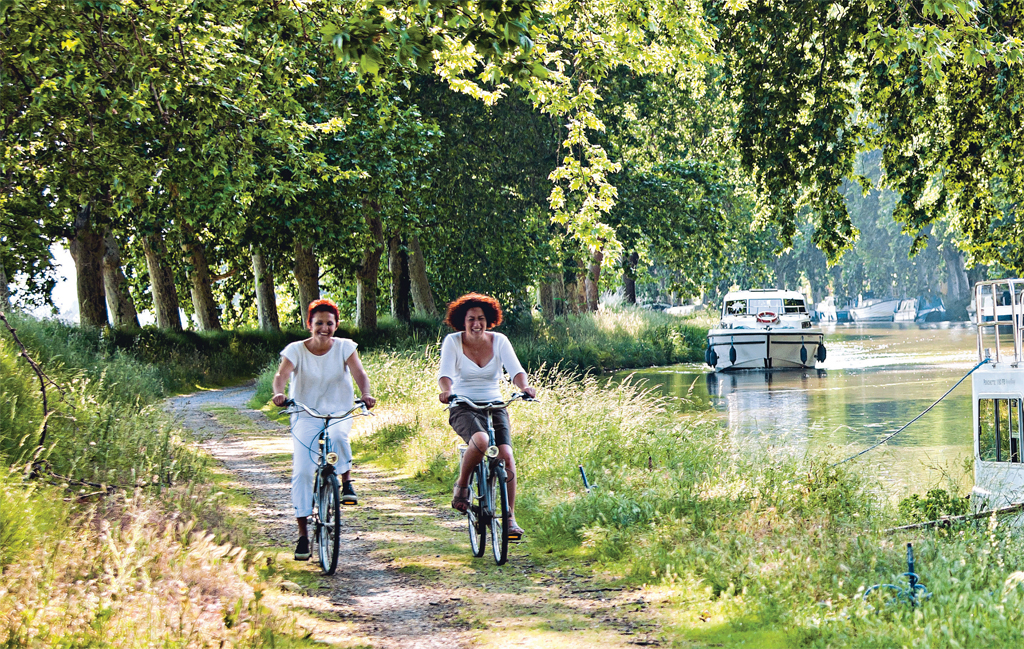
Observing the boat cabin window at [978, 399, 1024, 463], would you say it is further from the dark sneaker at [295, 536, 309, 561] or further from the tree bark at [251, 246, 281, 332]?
the tree bark at [251, 246, 281, 332]

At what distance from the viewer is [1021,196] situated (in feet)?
44.9

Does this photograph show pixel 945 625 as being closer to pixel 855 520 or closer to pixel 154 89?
pixel 855 520

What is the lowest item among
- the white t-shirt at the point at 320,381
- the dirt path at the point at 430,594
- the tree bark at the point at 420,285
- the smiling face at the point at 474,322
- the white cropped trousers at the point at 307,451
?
the dirt path at the point at 430,594

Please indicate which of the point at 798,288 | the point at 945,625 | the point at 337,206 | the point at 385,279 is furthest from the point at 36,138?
the point at 798,288

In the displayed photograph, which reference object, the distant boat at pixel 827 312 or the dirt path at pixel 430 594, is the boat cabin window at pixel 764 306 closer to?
the dirt path at pixel 430 594

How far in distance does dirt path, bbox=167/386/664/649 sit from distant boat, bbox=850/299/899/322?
299ft

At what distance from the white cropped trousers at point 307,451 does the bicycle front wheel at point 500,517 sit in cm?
108

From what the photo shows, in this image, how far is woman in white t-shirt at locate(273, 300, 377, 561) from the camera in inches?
287

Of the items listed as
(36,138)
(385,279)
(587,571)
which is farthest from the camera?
(385,279)

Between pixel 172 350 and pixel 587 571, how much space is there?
857 inches

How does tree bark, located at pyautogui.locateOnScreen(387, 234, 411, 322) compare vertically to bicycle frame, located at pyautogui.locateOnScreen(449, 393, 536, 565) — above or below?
above

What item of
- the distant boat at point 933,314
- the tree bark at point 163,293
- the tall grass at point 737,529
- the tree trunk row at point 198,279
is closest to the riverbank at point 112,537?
the tall grass at point 737,529

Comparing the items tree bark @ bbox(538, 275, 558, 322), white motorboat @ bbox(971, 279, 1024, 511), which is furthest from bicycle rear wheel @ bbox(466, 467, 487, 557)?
tree bark @ bbox(538, 275, 558, 322)

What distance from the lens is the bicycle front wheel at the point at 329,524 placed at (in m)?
7.19
